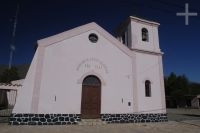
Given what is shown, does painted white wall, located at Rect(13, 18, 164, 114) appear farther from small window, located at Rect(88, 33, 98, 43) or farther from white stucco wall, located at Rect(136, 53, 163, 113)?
small window, located at Rect(88, 33, 98, 43)

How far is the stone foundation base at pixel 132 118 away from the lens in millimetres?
12578

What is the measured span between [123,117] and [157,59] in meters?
5.56

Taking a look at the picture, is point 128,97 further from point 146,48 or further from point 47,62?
point 47,62

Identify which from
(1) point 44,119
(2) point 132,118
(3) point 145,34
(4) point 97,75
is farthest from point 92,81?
(3) point 145,34

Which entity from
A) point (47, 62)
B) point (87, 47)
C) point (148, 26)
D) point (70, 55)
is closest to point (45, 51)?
point (47, 62)

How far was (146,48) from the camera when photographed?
15.4 m

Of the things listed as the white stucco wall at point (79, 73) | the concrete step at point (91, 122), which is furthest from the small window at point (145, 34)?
the concrete step at point (91, 122)

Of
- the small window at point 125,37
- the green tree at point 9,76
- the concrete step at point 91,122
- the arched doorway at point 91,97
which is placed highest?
the small window at point 125,37

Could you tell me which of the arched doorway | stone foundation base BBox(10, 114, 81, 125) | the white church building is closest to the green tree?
the white church building

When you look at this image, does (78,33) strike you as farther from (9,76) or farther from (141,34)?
(9,76)

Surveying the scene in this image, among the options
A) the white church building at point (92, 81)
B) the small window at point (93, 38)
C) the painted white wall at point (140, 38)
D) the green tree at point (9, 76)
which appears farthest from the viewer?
the green tree at point (9, 76)

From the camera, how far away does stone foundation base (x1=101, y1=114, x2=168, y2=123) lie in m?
12.6

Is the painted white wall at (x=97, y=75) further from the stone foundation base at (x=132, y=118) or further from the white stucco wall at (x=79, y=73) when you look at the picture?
the stone foundation base at (x=132, y=118)

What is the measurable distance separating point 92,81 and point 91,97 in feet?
3.47
